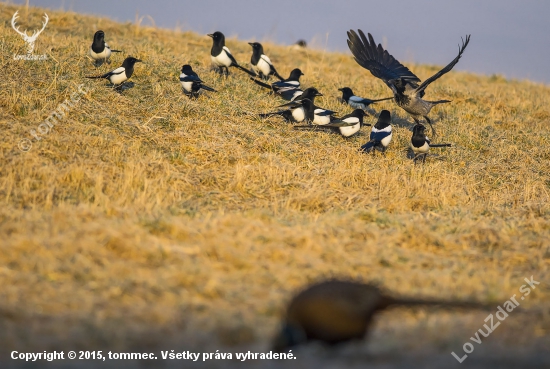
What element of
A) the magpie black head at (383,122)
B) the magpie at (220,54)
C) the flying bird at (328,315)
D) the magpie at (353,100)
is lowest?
the flying bird at (328,315)

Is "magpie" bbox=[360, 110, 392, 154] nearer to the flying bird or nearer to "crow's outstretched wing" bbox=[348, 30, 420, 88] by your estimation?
"crow's outstretched wing" bbox=[348, 30, 420, 88]

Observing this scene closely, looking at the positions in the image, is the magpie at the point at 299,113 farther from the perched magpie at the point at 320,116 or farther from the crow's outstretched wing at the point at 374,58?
the crow's outstretched wing at the point at 374,58

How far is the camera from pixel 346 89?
10.7 m

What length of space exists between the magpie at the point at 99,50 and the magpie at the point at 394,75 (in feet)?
13.3

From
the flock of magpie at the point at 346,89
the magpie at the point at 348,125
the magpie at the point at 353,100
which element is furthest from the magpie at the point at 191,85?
the magpie at the point at 353,100

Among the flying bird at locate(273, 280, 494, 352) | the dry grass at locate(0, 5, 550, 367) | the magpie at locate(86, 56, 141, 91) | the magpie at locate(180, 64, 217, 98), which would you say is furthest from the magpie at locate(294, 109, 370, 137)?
the flying bird at locate(273, 280, 494, 352)

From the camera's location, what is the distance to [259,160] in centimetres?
748

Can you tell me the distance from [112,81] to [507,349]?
23.0 feet

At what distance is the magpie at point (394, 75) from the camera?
9.39 metres

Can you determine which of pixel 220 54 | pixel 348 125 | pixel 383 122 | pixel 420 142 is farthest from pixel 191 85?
pixel 420 142

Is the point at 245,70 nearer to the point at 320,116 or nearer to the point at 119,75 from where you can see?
the point at 320,116

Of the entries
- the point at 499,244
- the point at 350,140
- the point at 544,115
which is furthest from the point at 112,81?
the point at 544,115

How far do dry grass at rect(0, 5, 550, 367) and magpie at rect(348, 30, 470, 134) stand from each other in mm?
503

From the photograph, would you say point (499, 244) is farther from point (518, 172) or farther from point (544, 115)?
point (544, 115)
